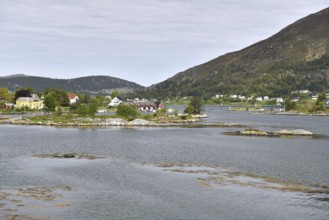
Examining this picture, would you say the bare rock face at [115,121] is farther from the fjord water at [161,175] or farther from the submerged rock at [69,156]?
the submerged rock at [69,156]

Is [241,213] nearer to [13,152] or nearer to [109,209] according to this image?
[109,209]

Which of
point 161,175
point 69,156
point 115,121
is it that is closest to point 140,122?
point 115,121

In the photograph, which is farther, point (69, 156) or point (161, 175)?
point (69, 156)

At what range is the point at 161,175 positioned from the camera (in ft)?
207

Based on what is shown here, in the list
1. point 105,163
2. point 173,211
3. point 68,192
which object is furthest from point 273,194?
point 105,163

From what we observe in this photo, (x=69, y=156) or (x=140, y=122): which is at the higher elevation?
(x=140, y=122)

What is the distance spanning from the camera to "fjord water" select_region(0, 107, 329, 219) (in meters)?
44.0

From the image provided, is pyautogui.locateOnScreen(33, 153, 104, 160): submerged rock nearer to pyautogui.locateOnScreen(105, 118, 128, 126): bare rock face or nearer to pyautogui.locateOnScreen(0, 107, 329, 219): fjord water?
pyautogui.locateOnScreen(0, 107, 329, 219): fjord water

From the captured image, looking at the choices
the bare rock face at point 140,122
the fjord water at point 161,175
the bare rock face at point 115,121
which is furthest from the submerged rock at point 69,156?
the bare rock face at point 140,122

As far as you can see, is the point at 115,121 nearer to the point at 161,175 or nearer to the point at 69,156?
the point at 69,156

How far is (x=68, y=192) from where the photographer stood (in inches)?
2014

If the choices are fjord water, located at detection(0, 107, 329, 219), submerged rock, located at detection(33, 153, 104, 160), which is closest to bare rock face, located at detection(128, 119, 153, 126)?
fjord water, located at detection(0, 107, 329, 219)

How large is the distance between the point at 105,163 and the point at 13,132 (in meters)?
61.5

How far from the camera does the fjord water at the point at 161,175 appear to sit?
144ft
